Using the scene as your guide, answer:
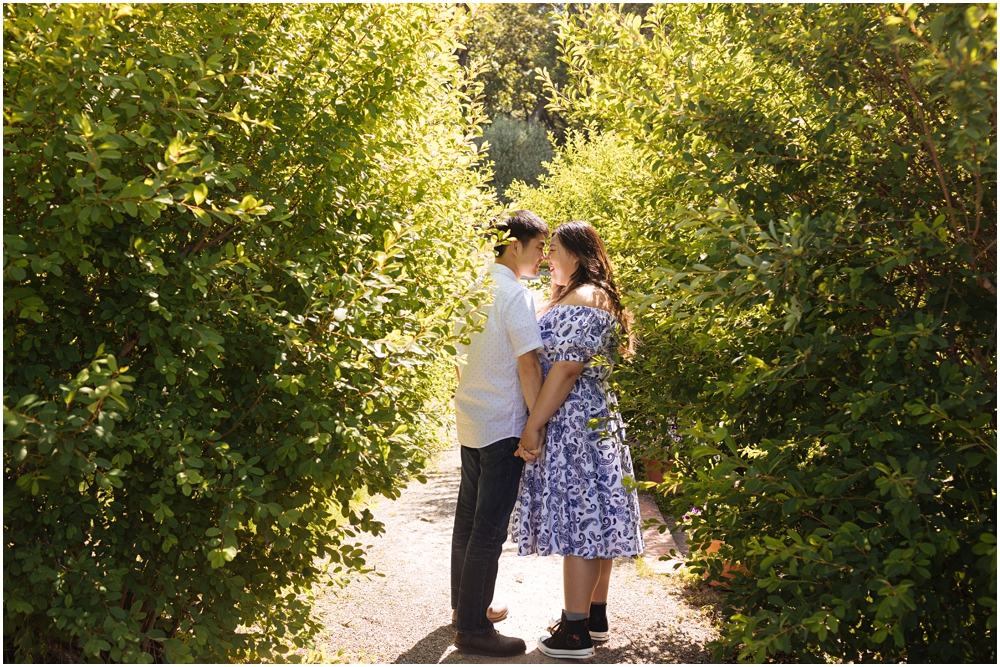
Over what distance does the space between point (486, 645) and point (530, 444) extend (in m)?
1.04

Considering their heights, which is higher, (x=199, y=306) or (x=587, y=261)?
(x=587, y=261)

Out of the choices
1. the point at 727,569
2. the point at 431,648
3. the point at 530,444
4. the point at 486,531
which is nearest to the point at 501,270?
the point at 530,444

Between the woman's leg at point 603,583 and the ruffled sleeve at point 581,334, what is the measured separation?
108 cm

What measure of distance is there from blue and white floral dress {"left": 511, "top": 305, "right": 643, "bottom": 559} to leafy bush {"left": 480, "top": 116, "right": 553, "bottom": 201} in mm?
18928

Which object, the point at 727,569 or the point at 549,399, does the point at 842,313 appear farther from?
the point at 727,569

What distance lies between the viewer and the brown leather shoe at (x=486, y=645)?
12.8ft

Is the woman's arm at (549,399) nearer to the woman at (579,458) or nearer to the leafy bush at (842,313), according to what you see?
the woman at (579,458)

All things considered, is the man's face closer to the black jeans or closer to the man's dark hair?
the man's dark hair

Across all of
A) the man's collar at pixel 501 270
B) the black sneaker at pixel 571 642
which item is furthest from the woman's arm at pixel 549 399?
the black sneaker at pixel 571 642

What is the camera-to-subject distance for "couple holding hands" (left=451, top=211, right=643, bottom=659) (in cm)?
382

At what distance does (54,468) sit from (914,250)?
2534mm

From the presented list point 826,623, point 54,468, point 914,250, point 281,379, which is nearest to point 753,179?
point 914,250

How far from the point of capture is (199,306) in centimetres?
239

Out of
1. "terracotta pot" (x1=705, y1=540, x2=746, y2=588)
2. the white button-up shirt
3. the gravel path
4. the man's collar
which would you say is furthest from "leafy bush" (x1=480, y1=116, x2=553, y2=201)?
the white button-up shirt
